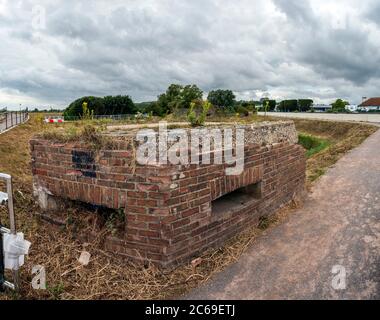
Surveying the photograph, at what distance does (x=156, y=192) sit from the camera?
2.99 m

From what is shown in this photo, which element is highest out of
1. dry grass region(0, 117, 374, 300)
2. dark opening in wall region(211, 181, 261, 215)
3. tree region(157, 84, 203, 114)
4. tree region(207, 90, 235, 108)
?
tree region(207, 90, 235, 108)

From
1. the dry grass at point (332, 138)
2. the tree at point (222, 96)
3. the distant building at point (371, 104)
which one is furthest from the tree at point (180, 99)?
the distant building at point (371, 104)

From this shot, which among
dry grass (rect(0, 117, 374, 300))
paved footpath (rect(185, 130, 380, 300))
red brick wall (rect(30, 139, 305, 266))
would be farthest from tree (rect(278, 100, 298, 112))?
dry grass (rect(0, 117, 374, 300))

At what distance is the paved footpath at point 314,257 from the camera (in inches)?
119

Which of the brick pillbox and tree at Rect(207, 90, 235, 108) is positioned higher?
tree at Rect(207, 90, 235, 108)

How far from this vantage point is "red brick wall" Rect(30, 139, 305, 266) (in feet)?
10.00

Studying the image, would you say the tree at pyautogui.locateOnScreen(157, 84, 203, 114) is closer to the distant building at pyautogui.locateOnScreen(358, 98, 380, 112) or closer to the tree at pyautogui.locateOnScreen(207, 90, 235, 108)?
the tree at pyautogui.locateOnScreen(207, 90, 235, 108)

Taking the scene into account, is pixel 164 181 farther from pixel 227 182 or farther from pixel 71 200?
pixel 71 200

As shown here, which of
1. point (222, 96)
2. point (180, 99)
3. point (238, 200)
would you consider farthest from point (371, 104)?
point (238, 200)

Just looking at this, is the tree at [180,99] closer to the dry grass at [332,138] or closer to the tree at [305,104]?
the dry grass at [332,138]

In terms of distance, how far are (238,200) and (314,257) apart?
1126mm

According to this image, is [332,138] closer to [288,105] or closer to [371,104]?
[288,105]

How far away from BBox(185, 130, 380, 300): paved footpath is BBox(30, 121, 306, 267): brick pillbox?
0.40 m

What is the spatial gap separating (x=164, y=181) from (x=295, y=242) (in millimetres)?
1902
